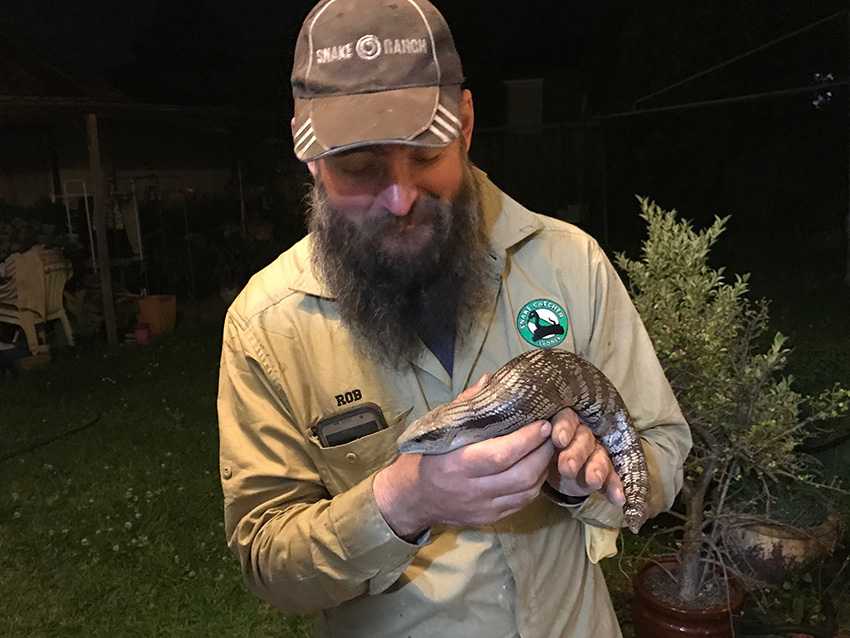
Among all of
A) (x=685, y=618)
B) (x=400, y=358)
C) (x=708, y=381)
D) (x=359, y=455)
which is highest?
(x=400, y=358)

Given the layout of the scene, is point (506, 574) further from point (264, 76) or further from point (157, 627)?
point (264, 76)

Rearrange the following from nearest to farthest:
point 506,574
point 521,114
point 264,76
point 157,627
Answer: point 506,574, point 157,627, point 521,114, point 264,76

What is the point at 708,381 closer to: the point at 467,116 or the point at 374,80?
the point at 467,116

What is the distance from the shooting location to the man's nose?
5.06 feet

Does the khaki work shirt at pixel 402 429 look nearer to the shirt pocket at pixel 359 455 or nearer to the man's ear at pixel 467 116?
the shirt pocket at pixel 359 455

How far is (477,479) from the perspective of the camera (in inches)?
52.7

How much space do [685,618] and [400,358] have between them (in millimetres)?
2465

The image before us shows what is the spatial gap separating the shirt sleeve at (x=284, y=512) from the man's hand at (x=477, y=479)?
85 mm

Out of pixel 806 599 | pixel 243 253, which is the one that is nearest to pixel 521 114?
pixel 243 253

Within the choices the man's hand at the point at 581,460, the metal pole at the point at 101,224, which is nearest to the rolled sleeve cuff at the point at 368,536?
the man's hand at the point at 581,460

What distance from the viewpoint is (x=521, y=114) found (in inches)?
250

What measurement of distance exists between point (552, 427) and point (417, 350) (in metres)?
0.44

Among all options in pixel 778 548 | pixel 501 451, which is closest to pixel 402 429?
pixel 501 451

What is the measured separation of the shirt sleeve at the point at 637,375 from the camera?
1.72m
